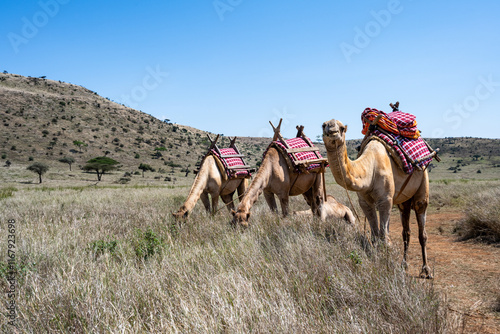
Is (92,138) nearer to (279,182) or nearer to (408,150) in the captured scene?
(279,182)

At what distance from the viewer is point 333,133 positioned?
4.19m

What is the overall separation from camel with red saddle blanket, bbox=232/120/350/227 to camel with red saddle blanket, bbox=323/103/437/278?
6.96 feet

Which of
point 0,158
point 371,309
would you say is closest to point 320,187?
point 371,309

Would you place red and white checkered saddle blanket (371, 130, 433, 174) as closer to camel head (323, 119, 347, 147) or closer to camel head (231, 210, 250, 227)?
camel head (323, 119, 347, 147)

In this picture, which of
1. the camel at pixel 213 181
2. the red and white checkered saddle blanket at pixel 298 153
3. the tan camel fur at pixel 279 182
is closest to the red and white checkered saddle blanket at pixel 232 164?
the camel at pixel 213 181

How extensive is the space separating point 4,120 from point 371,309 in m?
69.2

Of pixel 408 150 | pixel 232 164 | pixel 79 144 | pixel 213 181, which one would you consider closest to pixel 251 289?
pixel 408 150

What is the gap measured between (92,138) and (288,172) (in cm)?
5878

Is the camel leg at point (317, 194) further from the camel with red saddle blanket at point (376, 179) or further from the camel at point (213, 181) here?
the camel with red saddle blanket at point (376, 179)

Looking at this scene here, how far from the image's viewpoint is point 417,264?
6590mm

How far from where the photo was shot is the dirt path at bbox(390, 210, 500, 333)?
12.8 feet

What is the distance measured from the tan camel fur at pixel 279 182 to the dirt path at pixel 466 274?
2.47 metres

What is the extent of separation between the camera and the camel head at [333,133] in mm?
4191

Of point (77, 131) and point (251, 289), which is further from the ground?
point (77, 131)
